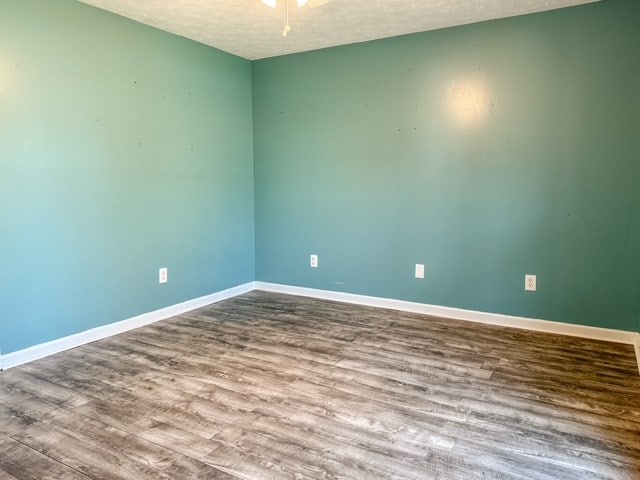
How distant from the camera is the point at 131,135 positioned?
3168 millimetres

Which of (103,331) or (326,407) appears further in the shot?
(103,331)

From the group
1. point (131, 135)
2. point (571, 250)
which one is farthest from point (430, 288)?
point (131, 135)

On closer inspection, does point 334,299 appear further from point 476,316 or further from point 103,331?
point 103,331

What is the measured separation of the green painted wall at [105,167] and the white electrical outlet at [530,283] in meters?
2.59

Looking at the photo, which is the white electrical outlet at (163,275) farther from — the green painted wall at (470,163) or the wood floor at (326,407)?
the green painted wall at (470,163)

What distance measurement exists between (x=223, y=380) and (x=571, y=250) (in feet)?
8.25

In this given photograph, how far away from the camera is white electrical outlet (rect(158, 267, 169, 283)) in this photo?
3.47 metres

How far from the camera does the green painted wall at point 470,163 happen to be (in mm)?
2924

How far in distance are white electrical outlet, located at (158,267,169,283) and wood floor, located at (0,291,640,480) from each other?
50 cm

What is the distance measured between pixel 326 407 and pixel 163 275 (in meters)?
1.98

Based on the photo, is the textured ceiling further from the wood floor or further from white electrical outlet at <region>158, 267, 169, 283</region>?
the wood floor

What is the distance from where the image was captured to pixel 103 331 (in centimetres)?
306

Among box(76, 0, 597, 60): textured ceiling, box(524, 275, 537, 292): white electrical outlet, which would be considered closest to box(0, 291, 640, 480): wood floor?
box(524, 275, 537, 292): white electrical outlet

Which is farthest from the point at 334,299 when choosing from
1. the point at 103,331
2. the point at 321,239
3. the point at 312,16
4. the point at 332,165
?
the point at 312,16
